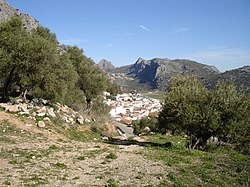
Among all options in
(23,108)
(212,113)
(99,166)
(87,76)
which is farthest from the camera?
(87,76)

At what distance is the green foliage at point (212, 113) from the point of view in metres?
24.1

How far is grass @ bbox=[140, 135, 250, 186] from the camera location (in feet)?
46.3

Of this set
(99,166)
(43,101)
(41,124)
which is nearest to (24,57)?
(41,124)

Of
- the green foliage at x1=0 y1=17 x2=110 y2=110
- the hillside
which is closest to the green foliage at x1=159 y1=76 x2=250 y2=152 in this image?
the hillside

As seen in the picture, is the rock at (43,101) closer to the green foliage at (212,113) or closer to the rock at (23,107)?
the rock at (23,107)

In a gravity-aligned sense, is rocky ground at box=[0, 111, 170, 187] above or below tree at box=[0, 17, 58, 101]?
below

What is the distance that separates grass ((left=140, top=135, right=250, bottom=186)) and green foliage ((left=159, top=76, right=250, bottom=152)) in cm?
364

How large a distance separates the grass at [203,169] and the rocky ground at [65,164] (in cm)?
73

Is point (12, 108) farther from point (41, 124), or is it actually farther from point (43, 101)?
point (43, 101)

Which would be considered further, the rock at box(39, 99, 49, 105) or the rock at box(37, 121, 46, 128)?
the rock at box(39, 99, 49, 105)

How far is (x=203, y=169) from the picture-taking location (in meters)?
16.4

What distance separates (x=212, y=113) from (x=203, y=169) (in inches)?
345

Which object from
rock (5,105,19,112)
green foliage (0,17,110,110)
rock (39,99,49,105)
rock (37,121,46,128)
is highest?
green foliage (0,17,110,110)

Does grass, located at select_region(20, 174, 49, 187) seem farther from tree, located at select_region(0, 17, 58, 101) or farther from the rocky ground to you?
tree, located at select_region(0, 17, 58, 101)
